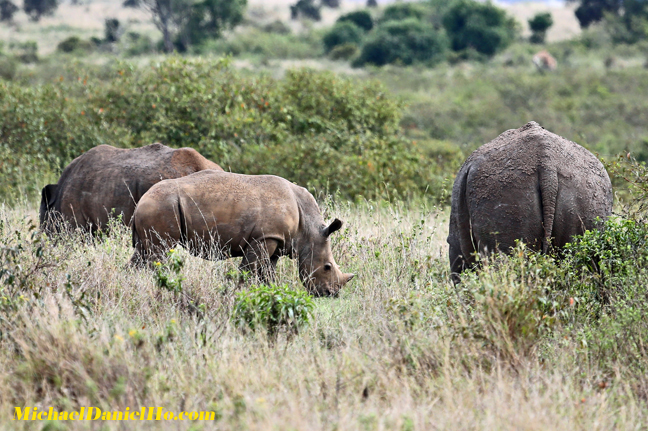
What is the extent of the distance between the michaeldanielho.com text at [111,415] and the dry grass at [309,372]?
0.20 feet

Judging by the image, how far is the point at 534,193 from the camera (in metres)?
5.52

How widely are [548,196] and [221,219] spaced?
3.08 metres

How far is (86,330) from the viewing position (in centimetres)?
488

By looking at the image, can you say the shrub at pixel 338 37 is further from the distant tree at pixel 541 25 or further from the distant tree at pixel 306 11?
the distant tree at pixel 306 11

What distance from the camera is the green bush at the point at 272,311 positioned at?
5.54 m

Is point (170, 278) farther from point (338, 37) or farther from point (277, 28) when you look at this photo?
point (277, 28)

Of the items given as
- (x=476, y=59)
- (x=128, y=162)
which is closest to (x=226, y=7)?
(x=476, y=59)

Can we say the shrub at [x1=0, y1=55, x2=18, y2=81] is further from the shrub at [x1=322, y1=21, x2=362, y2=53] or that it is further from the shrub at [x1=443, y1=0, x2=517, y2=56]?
the shrub at [x1=443, y1=0, x2=517, y2=56]

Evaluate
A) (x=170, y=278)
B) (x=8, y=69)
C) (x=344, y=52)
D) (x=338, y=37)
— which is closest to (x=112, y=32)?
(x=338, y=37)

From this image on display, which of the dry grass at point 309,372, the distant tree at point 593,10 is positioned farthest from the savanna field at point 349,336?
the distant tree at point 593,10

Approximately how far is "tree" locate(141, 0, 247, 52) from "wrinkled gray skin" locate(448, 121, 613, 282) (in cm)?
4666

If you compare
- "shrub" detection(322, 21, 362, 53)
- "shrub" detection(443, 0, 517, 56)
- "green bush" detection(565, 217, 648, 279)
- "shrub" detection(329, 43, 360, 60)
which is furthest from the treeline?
"shrub" detection(443, 0, 517, 56)

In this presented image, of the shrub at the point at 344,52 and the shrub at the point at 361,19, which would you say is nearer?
the shrub at the point at 344,52

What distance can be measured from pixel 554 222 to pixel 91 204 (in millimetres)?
5753
